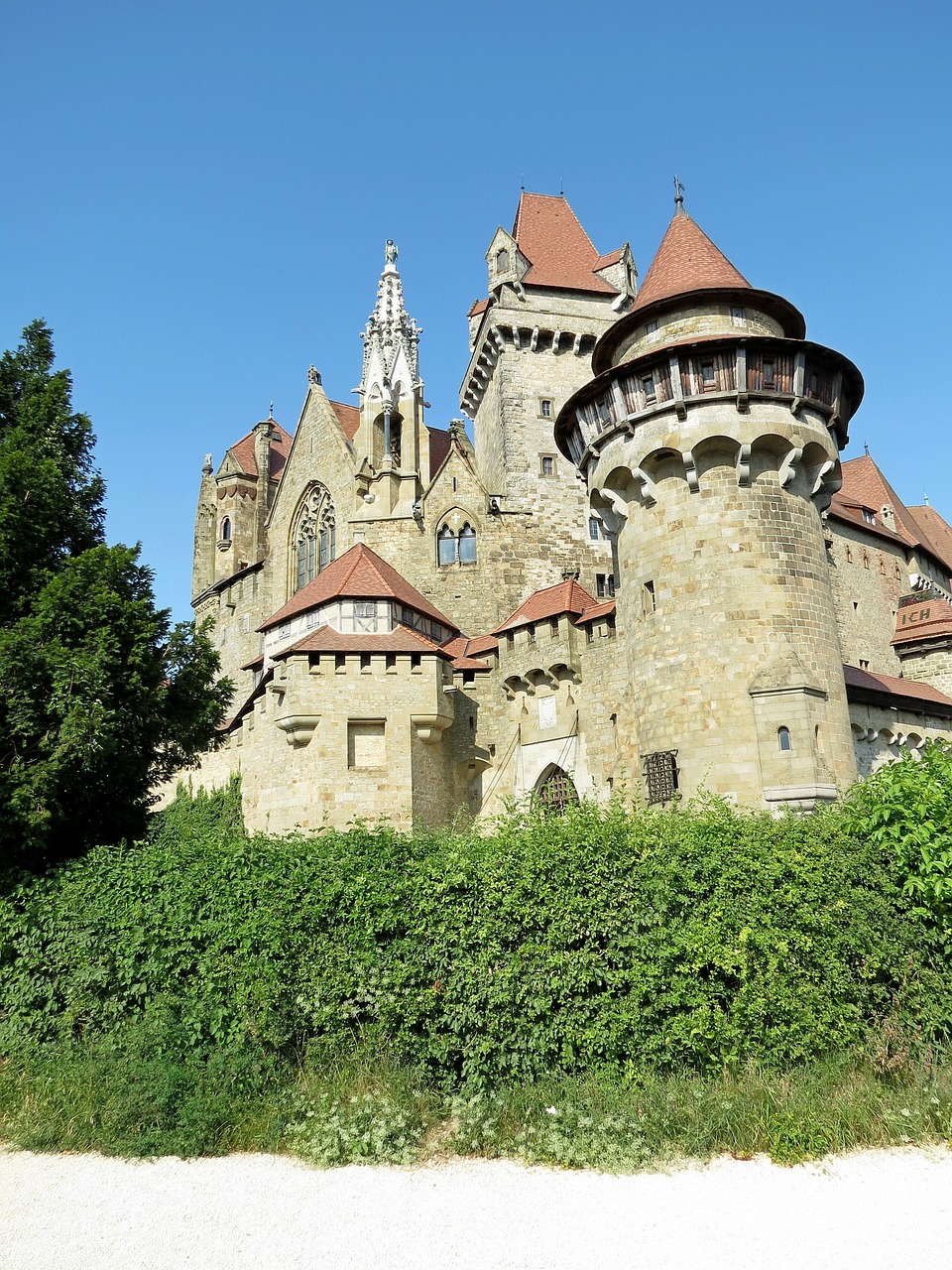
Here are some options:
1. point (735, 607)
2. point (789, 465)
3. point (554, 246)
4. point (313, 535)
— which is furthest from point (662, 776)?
point (554, 246)

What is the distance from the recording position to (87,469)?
1678 cm

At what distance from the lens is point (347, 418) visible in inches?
1638

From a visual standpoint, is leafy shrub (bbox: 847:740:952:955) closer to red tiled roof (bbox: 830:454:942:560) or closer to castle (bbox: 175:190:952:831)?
castle (bbox: 175:190:952:831)

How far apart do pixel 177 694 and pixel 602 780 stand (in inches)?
428

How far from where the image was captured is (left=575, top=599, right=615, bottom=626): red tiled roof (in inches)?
933

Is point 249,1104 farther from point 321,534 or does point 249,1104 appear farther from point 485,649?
point 321,534

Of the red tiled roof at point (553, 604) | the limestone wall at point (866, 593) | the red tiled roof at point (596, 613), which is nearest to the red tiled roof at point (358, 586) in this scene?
the red tiled roof at point (553, 604)

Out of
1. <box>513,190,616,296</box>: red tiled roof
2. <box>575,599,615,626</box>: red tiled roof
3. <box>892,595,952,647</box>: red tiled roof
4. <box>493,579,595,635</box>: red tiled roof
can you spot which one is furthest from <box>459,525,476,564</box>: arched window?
<box>892,595,952,647</box>: red tiled roof

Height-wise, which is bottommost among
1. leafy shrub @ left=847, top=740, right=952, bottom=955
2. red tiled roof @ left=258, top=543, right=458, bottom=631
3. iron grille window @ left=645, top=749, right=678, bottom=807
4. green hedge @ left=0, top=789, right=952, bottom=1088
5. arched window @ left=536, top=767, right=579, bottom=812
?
green hedge @ left=0, top=789, right=952, bottom=1088

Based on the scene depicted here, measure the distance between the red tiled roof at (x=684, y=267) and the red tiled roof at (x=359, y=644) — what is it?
9.70 m

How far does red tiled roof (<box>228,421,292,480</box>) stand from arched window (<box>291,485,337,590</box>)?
6448mm

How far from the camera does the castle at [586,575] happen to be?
17.9 meters

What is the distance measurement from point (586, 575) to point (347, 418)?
14134 millimetres

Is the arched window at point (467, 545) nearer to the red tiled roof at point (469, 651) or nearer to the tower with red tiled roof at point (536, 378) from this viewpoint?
the tower with red tiled roof at point (536, 378)
